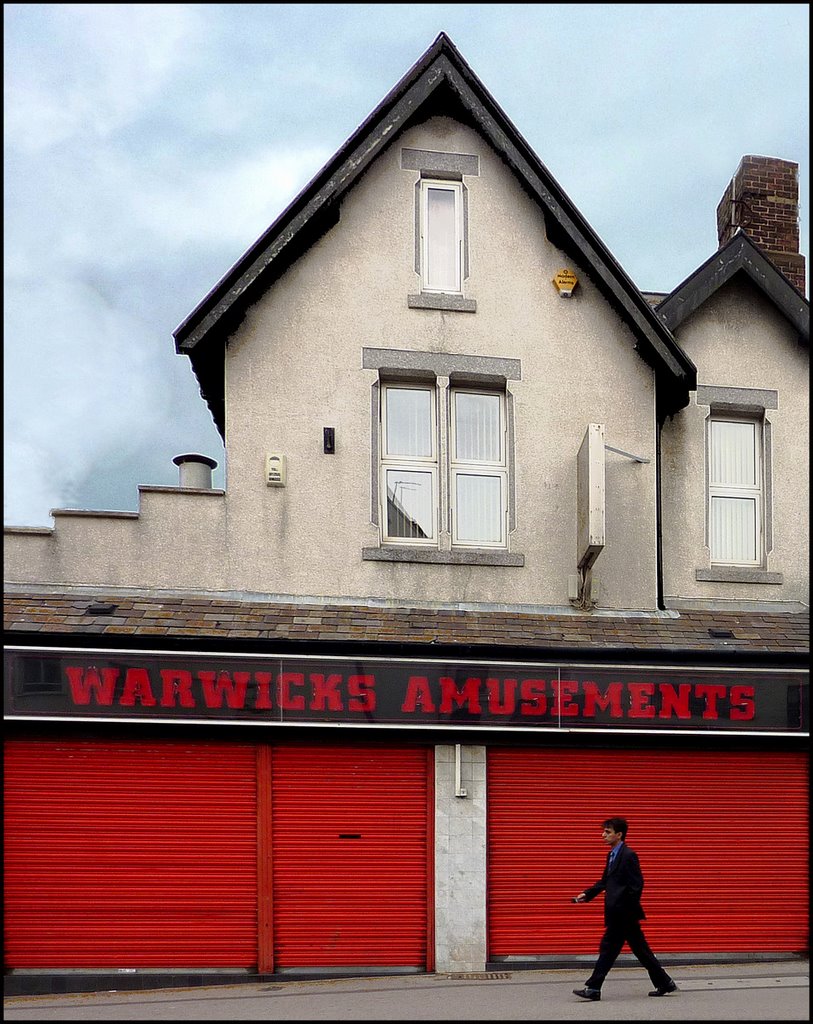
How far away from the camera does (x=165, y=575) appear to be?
10.4 meters

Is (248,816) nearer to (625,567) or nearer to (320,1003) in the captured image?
(320,1003)

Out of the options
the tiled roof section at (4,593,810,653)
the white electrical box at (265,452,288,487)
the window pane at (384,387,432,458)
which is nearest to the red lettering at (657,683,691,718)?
the tiled roof section at (4,593,810,653)

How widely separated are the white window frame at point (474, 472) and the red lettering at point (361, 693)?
2.03 meters

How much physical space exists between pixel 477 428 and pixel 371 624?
2755 mm

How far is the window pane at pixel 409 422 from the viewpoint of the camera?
11297 millimetres

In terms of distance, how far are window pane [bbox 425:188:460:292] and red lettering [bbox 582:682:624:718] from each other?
491cm

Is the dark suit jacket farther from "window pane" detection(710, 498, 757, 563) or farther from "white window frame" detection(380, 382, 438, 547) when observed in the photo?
"window pane" detection(710, 498, 757, 563)

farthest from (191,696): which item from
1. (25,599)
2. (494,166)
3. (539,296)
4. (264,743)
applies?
(494,166)

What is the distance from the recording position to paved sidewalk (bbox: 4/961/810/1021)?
7957 millimetres

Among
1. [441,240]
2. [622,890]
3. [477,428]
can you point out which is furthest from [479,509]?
[622,890]

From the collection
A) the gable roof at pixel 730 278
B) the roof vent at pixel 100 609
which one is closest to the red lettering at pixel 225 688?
the roof vent at pixel 100 609

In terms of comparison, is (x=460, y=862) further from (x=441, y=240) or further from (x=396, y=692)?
(x=441, y=240)

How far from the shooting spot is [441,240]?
11555 mm

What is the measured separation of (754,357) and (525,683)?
5.38m
